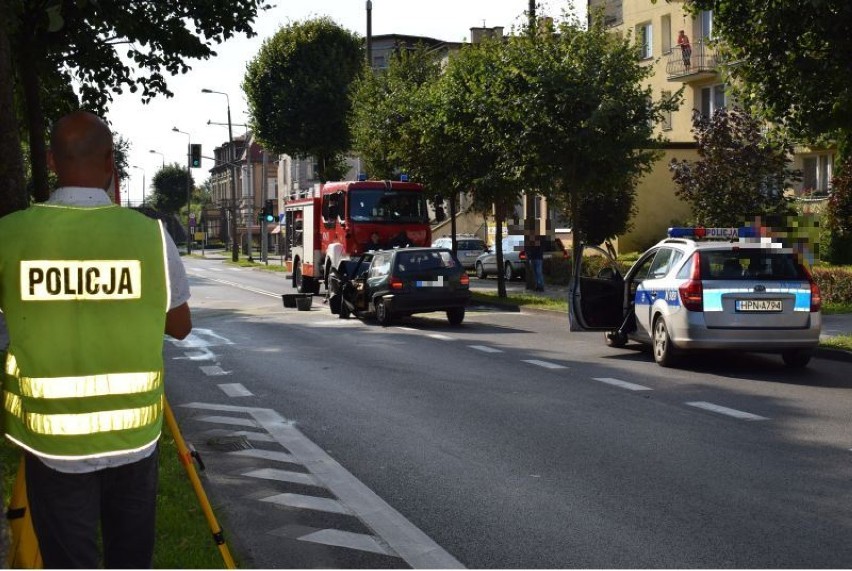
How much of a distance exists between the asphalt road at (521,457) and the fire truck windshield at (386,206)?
12.7m

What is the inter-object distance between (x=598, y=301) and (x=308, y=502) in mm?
9033

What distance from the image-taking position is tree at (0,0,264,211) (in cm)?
1561

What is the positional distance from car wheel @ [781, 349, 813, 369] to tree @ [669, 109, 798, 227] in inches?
566

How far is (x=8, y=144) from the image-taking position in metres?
8.71

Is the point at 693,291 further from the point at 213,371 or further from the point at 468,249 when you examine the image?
the point at 468,249

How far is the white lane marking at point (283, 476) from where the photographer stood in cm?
756

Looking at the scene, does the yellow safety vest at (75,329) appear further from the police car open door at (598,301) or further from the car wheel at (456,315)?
the car wheel at (456,315)

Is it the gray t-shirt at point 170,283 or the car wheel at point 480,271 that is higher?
the gray t-shirt at point 170,283

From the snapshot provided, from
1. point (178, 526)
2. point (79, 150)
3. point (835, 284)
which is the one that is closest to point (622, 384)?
point (178, 526)

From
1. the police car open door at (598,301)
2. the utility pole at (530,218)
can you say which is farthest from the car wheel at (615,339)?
the utility pole at (530,218)

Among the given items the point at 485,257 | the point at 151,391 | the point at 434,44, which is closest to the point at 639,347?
the point at 151,391

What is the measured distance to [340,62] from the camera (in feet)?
198

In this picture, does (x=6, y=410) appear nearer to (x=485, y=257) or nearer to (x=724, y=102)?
(x=485, y=257)

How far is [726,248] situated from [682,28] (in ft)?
121
